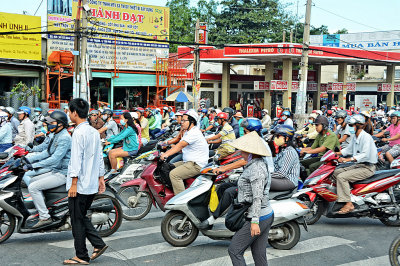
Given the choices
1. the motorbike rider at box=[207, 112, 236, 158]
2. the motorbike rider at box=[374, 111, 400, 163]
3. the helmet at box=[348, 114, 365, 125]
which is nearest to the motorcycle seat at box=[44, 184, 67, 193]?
the motorbike rider at box=[207, 112, 236, 158]

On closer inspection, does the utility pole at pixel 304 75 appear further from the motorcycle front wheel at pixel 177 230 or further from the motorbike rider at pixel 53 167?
the motorbike rider at pixel 53 167

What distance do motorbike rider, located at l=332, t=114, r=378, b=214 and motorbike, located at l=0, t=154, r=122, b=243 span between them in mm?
3543

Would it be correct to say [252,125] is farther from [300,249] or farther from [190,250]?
[190,250]

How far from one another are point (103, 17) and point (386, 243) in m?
23.4

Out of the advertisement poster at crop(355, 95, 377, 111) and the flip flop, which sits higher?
the advertisement poster at crop(355, 95, 377, 111)

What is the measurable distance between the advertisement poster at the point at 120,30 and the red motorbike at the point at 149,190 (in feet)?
60.2

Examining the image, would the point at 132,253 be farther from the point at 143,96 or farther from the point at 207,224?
the point at 143,96

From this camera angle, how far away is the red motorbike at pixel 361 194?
748 centimetres

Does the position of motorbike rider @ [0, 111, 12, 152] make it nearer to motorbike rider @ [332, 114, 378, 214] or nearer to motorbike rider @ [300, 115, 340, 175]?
motorbike rider @ [300, 115, 340, 175]

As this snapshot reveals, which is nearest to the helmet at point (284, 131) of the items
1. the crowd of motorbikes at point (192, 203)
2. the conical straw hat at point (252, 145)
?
the crowd of motorbikes at point (192, 203)

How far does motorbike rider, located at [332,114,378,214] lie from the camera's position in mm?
7527

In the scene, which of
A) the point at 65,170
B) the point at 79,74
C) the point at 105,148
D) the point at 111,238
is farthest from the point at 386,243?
the point at 79,74

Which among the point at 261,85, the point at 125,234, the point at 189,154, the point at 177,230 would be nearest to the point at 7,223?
the point at 125,234

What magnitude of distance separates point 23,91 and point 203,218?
1737 cm
